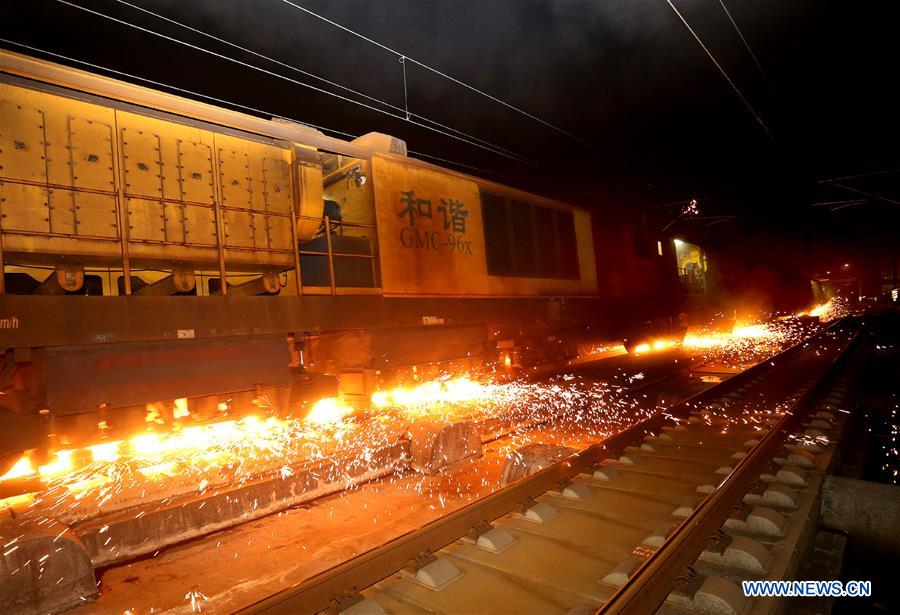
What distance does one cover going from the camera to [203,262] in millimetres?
4742

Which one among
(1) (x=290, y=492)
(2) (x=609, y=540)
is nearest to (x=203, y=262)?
(1) (x=290, y=492)

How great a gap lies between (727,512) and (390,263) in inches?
179

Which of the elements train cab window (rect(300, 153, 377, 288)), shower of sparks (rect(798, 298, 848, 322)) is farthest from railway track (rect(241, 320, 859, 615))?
shower of sparks (rect(798, 298, 848, 322))

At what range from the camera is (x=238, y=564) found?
350 centimetres

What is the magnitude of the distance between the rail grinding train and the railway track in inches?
111

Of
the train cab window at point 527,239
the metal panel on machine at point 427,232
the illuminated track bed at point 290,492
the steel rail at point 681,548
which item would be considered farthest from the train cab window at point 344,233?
the steel rail at point 681,548

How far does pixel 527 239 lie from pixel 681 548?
6.78 m

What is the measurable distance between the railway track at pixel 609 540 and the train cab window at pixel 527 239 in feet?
13.9

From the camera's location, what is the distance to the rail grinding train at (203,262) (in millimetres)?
3791

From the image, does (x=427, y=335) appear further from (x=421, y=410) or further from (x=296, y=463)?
(x=296, y=463)

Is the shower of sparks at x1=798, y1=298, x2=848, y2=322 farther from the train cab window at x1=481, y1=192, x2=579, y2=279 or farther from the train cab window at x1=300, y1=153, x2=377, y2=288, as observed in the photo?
the train cab window at x1=300, y1=153, x2=377, y2=288

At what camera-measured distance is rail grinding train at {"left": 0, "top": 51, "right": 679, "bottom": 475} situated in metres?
3.79

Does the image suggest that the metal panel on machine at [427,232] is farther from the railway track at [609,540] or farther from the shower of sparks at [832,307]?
the shower of sparks at [832,307]

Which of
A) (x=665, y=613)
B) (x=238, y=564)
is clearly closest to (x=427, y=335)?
(x=238, y=564)
